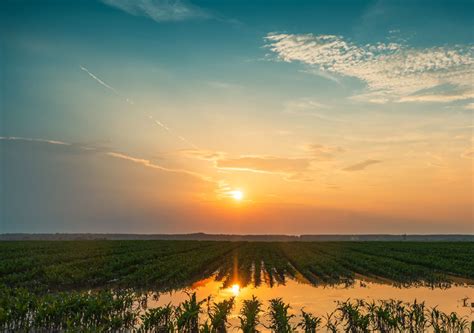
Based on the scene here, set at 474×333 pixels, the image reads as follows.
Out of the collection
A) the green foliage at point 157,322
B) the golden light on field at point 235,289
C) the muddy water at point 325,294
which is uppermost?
the green foliage at point 157,322

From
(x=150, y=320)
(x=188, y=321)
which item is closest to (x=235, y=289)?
(x=188, y=321)

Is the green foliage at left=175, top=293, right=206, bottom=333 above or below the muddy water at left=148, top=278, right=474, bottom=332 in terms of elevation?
above

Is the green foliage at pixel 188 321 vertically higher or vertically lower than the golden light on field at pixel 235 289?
higher

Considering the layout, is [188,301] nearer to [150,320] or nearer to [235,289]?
[235,289]

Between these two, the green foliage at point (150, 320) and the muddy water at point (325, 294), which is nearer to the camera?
the green foliage at point (150, 320)

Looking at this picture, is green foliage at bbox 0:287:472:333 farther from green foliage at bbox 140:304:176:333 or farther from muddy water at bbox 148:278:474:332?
muddy water at bbox 148:278:474:332

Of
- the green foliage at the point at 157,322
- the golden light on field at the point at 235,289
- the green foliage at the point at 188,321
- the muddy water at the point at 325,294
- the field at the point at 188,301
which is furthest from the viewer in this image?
the golden light on field at the point at 235,289

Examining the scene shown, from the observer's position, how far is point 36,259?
1467 inches

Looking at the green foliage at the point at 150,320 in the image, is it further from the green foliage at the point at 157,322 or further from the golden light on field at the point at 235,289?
the golden light on field at the point at 235,289

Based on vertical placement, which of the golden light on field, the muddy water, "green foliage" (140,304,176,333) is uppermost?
"green foliage" (140,304,176,333)

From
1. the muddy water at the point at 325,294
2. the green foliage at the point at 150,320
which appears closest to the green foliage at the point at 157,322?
the green foliage at the point at 150,320

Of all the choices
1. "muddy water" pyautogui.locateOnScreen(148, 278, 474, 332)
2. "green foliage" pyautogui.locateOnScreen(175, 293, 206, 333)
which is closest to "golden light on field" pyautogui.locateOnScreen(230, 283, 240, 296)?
"muddy water" pyautogui.locateOnScreen(148, 278, 474, 332)

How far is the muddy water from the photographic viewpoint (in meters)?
18.8

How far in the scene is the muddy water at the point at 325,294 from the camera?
18.8 m
